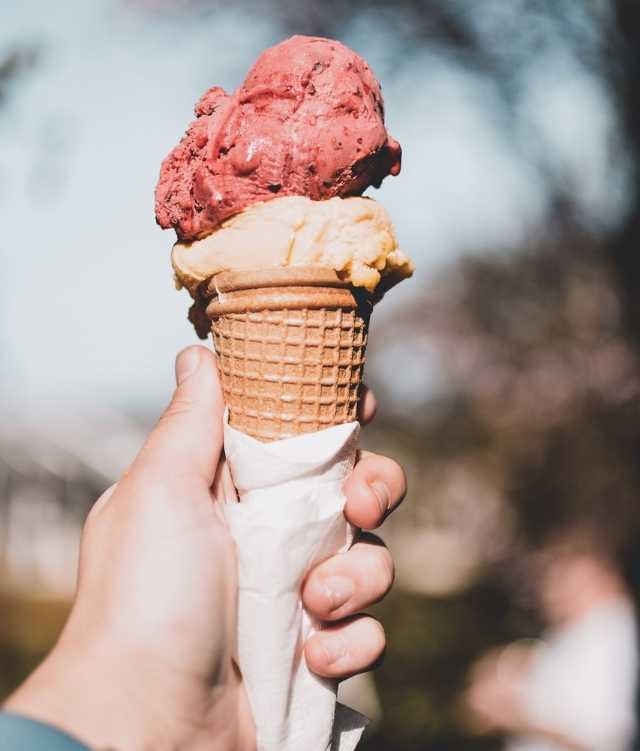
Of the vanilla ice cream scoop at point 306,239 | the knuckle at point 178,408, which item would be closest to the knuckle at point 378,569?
the knuckle at point 178,408

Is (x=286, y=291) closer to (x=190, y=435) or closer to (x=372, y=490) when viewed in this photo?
(x=190, y=435)

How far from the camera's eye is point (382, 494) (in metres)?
2.02

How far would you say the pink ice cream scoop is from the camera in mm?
1874

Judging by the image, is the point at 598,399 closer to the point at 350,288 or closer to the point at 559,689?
the point at 559,689

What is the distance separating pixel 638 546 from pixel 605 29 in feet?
9.82

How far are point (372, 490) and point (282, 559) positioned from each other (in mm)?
304

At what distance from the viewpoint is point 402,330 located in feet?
45.1

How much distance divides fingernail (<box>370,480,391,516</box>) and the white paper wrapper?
0.11 m

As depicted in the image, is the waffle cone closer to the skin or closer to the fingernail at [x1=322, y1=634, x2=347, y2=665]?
the skin

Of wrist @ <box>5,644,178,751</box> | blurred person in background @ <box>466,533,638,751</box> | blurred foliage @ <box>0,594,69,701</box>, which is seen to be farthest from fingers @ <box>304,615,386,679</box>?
blurred foliage @ <box>0,594,69,701</box>

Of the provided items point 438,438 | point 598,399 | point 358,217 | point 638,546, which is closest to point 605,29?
point 598,399

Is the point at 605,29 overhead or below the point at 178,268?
overhead

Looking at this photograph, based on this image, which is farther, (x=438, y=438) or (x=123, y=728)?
(x=438, y=438)

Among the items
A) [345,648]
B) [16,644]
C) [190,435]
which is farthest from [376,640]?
[16,644]
